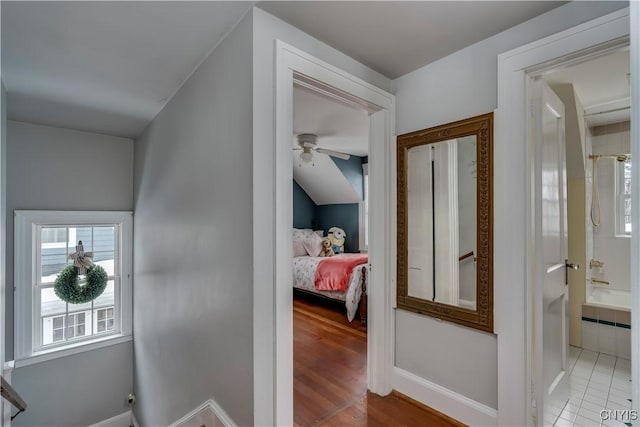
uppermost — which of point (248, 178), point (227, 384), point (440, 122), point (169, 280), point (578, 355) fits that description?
point (440, 122)

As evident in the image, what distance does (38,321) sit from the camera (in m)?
3.16

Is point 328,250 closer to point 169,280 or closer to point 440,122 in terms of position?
point 169,280

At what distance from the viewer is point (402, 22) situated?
1574mm

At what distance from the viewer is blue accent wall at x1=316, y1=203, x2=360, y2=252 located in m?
6.16

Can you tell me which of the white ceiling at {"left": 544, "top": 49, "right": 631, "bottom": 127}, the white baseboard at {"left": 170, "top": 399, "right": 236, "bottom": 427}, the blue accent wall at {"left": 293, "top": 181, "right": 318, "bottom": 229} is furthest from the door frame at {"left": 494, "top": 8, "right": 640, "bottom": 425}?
the blue accent wall at {"left": 293, "top": 181, "right": 318, "bottom": 229}

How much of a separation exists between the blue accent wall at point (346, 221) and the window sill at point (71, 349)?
401 cm

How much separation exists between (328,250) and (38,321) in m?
3.87

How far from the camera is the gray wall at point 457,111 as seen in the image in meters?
1.61

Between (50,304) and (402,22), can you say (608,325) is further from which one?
(50,304)

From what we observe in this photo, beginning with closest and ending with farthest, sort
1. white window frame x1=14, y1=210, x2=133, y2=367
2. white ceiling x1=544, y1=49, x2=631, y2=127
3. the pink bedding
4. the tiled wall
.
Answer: white ceiling x1=544, y1=49, x2=631, y2=127 → the tiled wall → white window frame x1=14, y1=210, x2=133, y2=367 → the pink bedding

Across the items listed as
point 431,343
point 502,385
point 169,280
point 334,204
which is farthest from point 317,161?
point 502,385

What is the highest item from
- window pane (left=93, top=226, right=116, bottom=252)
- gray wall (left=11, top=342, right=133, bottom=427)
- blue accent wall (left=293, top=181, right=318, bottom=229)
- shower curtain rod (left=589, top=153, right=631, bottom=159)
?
shower curtain rod (left=589, top=153, right=631, bottom=159)

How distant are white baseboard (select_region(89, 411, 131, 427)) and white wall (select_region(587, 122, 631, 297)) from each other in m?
5.46

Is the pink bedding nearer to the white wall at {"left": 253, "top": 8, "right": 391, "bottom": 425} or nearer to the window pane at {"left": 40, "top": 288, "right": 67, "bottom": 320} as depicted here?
the white wall at {"left": 253, "top": 8, "right": 391, "bottom": 425}
